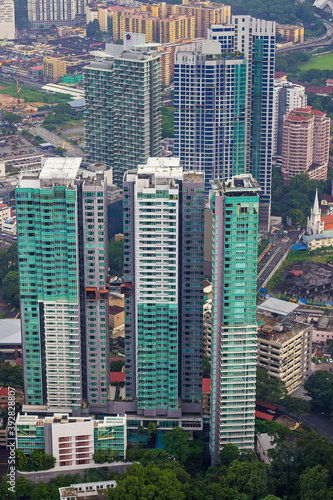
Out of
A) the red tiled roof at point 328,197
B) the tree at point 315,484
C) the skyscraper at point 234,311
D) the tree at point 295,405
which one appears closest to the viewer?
the tree at point 315,484

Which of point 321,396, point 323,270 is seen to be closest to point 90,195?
point 321,396

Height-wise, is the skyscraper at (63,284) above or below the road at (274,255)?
above

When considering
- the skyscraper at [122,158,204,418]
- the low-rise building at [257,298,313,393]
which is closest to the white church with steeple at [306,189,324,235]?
the low-rise building at [257,298,313,393]

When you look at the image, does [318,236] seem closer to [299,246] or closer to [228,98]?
[299,246]

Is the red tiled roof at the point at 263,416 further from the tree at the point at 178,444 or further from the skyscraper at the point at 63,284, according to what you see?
the skyscraper at the point at 63,284

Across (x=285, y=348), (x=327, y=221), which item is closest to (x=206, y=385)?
(x=285, y=348)

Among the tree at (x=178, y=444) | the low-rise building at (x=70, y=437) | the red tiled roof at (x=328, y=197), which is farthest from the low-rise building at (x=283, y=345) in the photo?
the red tiled roof at (x=328, y=197)

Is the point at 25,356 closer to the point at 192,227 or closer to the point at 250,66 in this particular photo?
the point at 192,227
